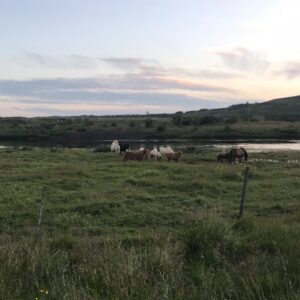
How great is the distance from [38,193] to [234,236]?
998 centimetres

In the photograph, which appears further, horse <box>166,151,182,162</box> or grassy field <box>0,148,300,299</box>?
horse <box>166,151,182,162</box>

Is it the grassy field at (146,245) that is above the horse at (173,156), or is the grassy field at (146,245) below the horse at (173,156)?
above

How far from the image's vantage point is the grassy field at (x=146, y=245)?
6.37m

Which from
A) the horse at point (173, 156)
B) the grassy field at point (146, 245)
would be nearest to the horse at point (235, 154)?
the horse at point (173, 156)

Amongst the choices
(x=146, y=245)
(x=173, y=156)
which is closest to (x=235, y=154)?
(x=173, y=156)

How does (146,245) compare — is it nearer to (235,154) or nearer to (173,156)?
(173,156)

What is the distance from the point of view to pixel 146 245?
8969 mm

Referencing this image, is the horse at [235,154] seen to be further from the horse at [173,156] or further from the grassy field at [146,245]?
the grassy field at [146,245]

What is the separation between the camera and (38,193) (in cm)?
1772

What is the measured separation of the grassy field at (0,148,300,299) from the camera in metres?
6.37

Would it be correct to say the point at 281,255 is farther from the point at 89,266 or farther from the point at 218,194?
the point at 218,194

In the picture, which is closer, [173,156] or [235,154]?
[173,156]

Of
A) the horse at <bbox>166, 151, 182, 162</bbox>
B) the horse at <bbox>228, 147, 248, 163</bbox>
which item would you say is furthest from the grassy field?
the horse at <bbox>228, 147, 248, 163</bbox>

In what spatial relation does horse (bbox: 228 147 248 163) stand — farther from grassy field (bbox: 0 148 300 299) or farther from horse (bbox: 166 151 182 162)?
grassy field (bbox: 0 148 300 299)
